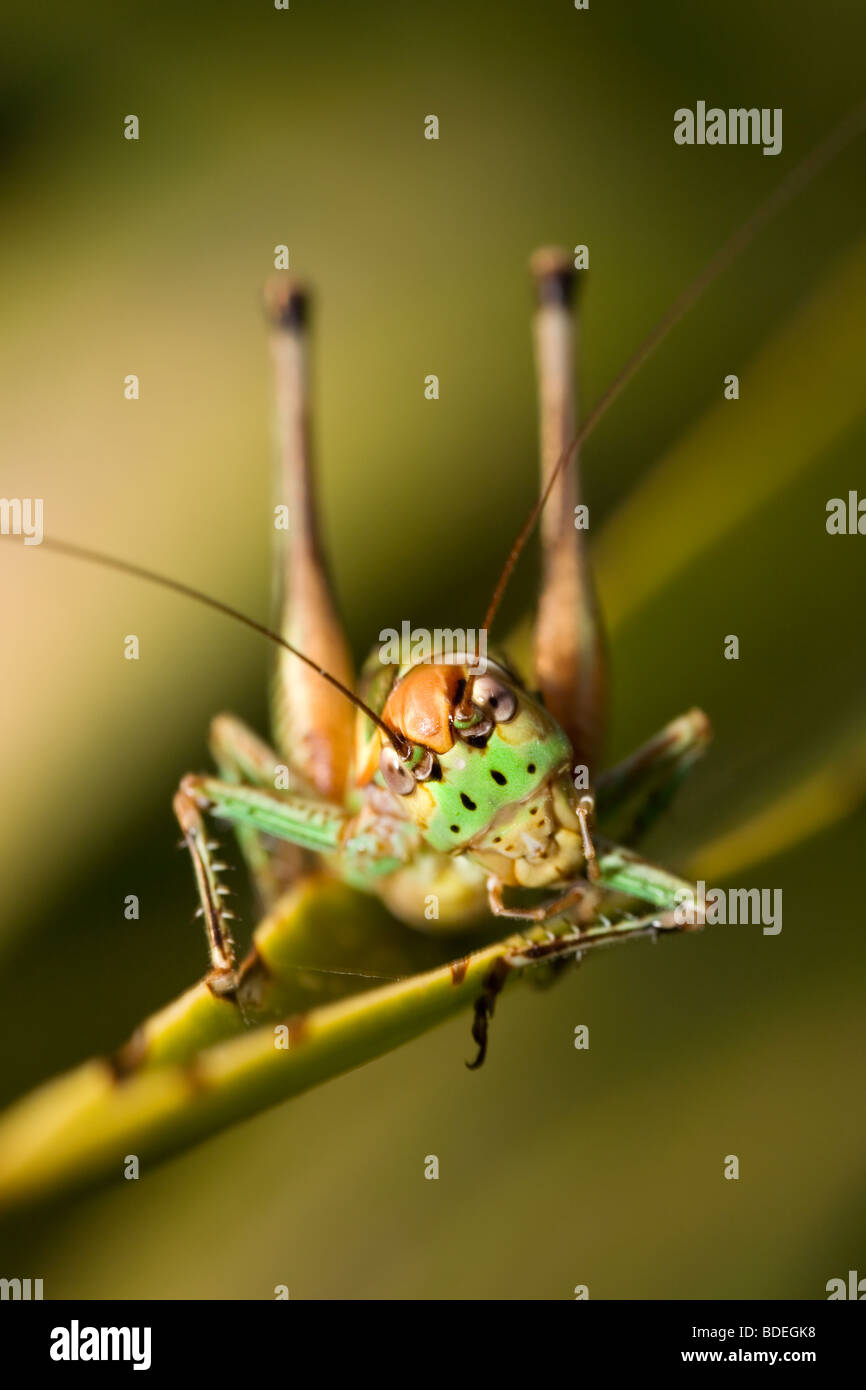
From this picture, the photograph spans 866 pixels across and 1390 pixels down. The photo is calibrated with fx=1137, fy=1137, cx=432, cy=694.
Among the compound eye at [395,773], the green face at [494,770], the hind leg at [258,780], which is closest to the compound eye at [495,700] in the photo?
Result: the green face at [494,770]

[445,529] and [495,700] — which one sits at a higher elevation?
[445,529]

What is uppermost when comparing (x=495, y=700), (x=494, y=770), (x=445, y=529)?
(x=445, y=529)

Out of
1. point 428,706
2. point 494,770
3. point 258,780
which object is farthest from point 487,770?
point 258,780

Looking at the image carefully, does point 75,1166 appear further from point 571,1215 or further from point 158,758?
point 158,758

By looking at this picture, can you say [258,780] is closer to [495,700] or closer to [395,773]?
[395,773]

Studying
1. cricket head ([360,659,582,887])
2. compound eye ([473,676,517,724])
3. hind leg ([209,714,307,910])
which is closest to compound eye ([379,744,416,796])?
cricket head ([360,659,582,887])

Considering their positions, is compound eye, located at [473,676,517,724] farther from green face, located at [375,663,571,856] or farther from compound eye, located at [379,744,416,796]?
compound eye, located at [379,744,416,796]
